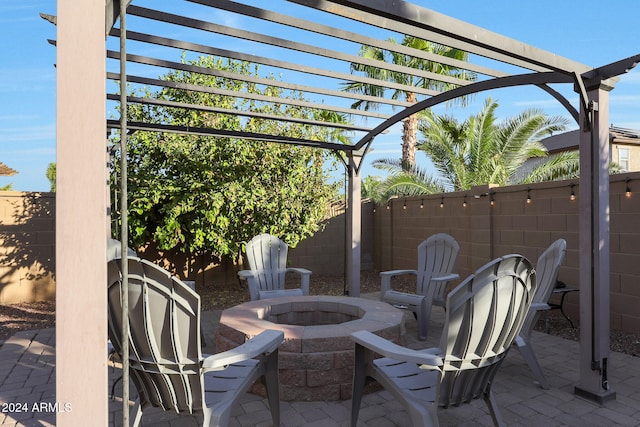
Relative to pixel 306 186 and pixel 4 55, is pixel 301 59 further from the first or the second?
pixel 4 55

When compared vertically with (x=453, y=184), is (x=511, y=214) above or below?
below

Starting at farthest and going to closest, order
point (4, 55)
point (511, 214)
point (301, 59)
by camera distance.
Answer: point (511, 214) < point (4, 55) < point (301, 59)

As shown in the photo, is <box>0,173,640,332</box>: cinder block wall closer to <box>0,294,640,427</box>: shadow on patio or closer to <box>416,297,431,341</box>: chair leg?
<box>0,294,640,427</box>: shadow on patio

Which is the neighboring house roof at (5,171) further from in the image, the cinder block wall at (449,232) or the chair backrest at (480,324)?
the chair backrest at (480,324)

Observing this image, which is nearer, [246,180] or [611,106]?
[611,106]

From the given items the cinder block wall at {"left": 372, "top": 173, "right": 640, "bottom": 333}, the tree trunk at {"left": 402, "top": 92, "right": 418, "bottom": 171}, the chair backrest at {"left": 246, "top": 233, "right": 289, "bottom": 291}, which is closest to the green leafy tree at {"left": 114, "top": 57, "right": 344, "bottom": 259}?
the chair backrest at {"left": 246, "top": 233, "right": 289, "bottom": 291}

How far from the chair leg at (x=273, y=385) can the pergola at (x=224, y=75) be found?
111cm

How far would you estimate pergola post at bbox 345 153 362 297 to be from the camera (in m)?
5.61

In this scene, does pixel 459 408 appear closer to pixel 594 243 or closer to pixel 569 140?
pixel 594 243

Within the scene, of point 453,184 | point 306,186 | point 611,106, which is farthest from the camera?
point 453,184

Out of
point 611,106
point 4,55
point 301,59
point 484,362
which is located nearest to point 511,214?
point 611,106

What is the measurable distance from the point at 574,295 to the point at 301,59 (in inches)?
153

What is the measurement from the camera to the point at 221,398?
2098 mm

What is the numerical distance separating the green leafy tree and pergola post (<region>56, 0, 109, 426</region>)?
449 centimetres
